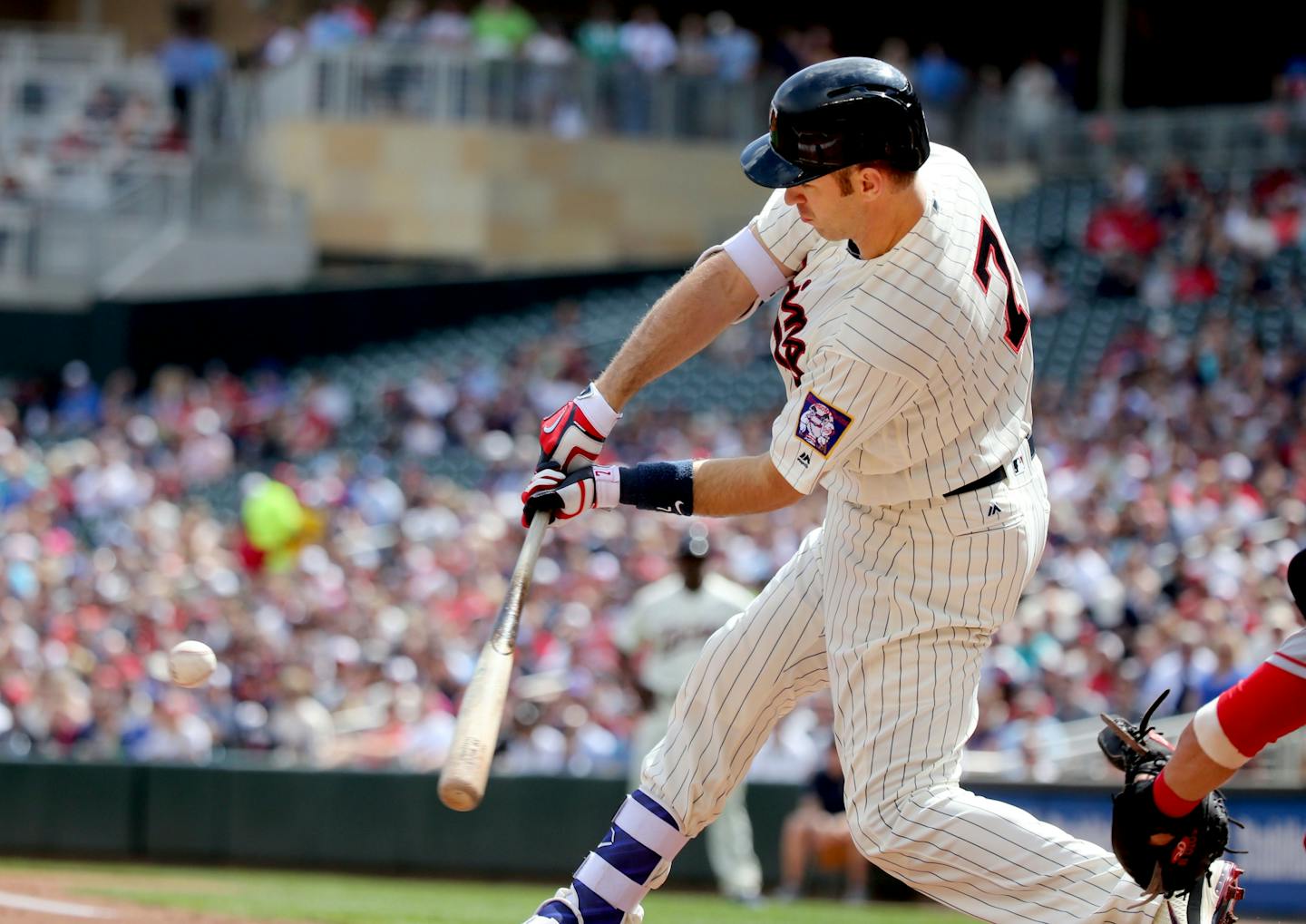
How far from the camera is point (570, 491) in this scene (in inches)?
154

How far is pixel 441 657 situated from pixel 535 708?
81 cm

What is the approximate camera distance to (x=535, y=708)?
36.8 feet

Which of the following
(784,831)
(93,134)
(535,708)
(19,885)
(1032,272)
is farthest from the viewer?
(93,134)

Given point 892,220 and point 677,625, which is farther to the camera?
point 677,625

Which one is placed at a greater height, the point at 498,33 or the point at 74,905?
the point at 498,33

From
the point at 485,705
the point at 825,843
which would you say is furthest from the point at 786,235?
the point at 825,843

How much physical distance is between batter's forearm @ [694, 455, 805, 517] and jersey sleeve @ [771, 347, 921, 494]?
0.33 feet

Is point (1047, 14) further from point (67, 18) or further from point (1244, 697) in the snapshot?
point (1244, 697)

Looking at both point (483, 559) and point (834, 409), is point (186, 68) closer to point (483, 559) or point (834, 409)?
point (483, 559)

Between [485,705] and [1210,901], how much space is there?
1425mm

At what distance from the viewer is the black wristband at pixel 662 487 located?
389 cm

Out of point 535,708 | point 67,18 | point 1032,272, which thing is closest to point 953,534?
point 535,708

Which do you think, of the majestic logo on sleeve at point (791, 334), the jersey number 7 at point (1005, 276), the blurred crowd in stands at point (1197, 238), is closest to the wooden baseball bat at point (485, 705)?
the majestic logo on sleeve at point (791, 334)

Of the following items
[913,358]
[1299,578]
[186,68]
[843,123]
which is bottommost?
[1299,578]
